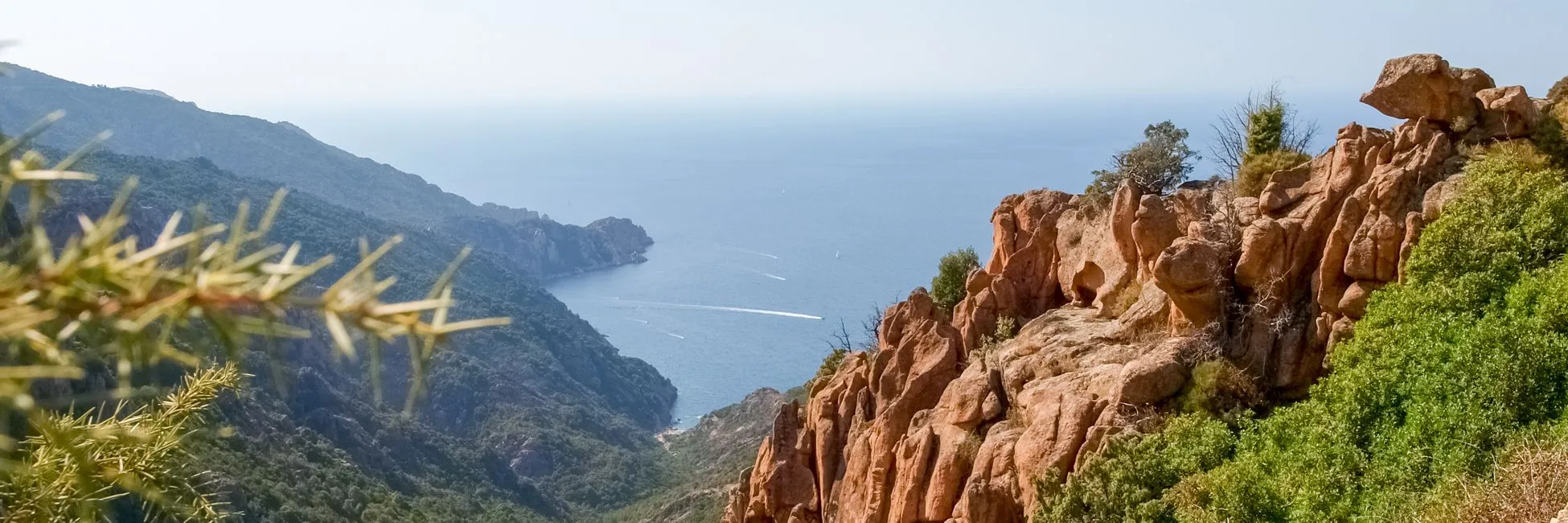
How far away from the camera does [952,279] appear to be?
69.9 ft

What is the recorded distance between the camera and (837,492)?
1794 cm

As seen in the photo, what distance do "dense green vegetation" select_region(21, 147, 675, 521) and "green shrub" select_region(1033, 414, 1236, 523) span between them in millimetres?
13550

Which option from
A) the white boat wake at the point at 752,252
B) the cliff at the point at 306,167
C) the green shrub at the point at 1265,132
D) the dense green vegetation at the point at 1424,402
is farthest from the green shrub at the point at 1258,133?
the white boat wake at the point at 752,252

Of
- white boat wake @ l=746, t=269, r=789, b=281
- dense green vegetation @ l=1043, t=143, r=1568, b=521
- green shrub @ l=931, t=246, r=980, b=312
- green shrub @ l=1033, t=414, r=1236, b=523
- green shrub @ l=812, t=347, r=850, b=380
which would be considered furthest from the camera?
white boat wake @ l=746, t=269, r=789, b=281

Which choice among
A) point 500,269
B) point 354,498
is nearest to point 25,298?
point 354,498

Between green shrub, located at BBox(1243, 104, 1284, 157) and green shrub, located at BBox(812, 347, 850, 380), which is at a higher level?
green shrub, located at BBox(1243, 104, 1284, 157)

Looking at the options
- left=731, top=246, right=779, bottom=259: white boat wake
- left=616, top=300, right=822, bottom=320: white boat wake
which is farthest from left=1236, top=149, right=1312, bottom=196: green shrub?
left=731, top=246, right=779, bottom=259: white boat wake

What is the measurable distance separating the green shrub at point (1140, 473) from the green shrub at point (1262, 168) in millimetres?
5078

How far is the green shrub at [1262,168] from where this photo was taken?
623 inches

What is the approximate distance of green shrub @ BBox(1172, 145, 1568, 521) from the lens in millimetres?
10500

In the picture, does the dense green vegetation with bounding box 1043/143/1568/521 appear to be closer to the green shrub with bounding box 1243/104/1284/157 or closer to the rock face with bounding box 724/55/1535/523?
the rock face with bounding box 724/55/1535/523

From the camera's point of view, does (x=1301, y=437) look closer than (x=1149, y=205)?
Yes

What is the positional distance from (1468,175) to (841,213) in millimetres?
147745

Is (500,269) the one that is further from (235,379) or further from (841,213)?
(235,379)
